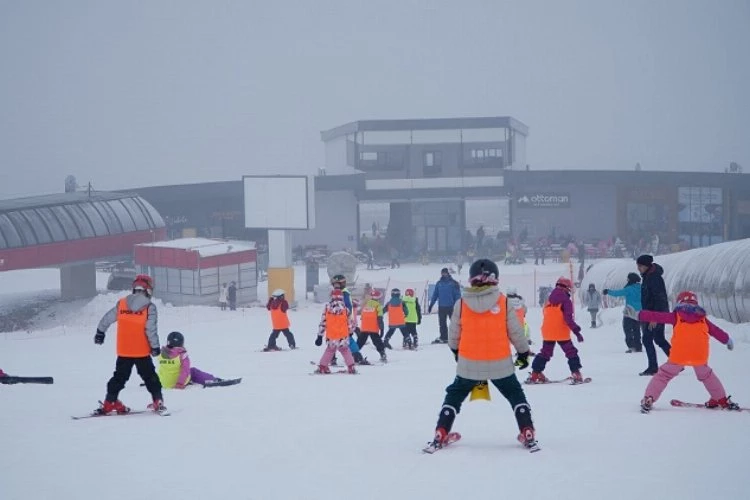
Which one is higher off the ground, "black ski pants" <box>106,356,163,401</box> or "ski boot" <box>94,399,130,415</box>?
"black ski pants" <box>106,356,163,401</box>

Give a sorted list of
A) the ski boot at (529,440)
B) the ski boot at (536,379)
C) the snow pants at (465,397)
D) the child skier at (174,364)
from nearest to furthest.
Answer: the ski boot at (529,440) → the snow pants at (465,397) → the ski boot at (536,379) → the child skier at (174,364)

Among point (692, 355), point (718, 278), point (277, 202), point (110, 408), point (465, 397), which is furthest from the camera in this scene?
point (277, 202)

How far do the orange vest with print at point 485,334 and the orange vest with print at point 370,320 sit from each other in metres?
9.08

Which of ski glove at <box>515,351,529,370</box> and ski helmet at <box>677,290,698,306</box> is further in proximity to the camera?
ski helmet at <box>677,290,698,306</box>

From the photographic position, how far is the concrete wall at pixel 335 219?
199 feet

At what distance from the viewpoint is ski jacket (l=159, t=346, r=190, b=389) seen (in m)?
11.8

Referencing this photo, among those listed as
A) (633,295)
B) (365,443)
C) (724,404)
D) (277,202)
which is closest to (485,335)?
(365,443)

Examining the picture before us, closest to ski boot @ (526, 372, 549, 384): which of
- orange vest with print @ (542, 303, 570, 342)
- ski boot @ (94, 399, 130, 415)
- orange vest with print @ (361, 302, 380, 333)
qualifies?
orange vest with print @ (542, 303, 570, 342)

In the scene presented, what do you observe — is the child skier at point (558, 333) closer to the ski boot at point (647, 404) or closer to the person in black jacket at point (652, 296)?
the person in black jacket at point (652, 296)

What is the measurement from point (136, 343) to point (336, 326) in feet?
15.9

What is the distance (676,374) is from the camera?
28.5 ft

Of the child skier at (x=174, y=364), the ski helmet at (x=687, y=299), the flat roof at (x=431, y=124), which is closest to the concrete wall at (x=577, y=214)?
the flat roof at (x=431, y=124)

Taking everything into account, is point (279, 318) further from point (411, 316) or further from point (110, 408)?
point (110, 408)

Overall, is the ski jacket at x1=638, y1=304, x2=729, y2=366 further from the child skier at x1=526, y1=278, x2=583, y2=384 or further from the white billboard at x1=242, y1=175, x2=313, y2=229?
the white billboard at x1=242, y1=175, x2=313, y2=229
